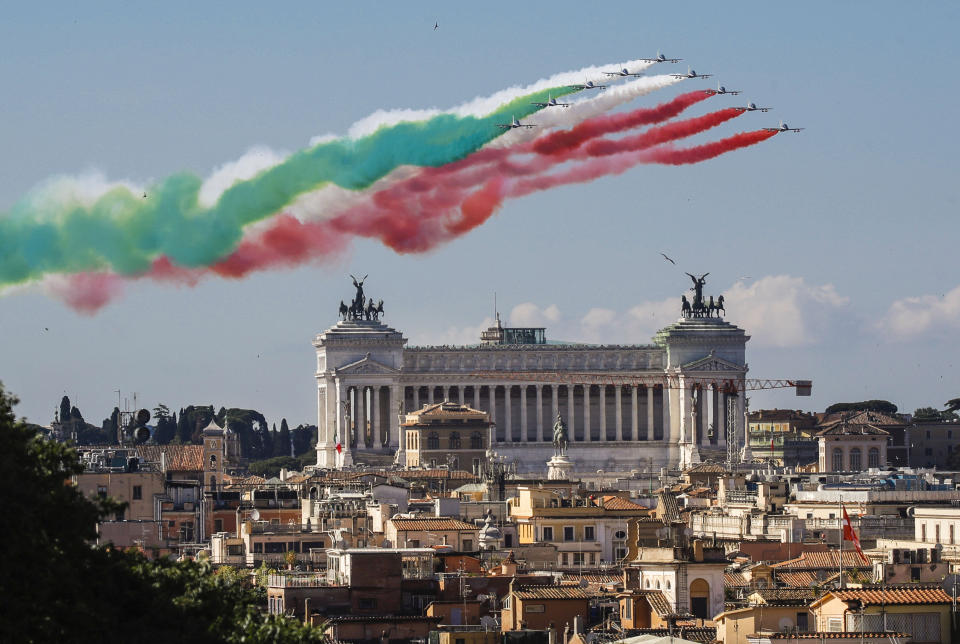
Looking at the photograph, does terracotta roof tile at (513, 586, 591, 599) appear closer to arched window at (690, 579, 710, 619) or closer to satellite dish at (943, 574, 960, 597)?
arched window at (690, 579, 710, 619)

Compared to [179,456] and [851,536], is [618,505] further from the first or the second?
[179,456]

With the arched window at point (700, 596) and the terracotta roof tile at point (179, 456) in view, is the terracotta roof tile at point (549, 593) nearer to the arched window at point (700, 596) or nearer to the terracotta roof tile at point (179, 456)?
the arched window at point (700, 596)

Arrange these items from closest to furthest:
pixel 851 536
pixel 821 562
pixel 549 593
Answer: pixel 549 593 < pixel 821 562 < pixel 851 536

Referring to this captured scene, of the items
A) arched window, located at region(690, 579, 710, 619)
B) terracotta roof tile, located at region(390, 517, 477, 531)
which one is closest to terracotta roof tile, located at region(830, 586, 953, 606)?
arched window, located at region(690, 579, 710, 619)

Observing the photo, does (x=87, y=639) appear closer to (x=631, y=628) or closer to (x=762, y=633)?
(x=762, y=633)

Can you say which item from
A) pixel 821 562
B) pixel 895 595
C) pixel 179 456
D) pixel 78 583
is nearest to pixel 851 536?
pixel 821 562

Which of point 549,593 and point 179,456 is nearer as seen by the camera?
point 549,593
